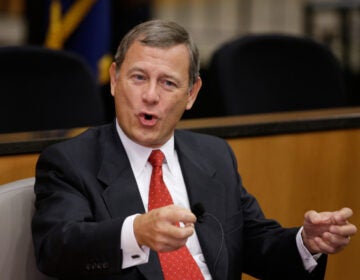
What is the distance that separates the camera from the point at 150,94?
2.14 meters

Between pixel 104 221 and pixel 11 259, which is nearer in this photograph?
pixel 104 221

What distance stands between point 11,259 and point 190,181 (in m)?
0.55

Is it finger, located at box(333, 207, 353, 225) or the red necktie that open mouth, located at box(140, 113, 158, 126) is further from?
finger, located at box(333, 207, 353, 225)

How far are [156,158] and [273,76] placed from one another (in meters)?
1.61

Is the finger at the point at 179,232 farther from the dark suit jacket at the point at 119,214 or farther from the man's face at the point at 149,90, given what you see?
the man's face at the point at 149,90

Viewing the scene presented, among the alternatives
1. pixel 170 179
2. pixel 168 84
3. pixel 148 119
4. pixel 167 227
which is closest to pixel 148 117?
pixel 148 119

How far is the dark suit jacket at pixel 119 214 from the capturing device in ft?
6.34

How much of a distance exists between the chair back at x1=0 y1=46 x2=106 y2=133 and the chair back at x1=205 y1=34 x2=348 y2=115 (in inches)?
24.4

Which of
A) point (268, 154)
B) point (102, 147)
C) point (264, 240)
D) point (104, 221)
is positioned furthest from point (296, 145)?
point (104, 221)

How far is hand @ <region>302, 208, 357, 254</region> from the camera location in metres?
2.05

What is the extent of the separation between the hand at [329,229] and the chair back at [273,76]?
4.86 feet

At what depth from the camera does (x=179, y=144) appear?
94.3 inches

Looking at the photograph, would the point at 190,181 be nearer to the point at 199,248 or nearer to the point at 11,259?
the point at 199,248

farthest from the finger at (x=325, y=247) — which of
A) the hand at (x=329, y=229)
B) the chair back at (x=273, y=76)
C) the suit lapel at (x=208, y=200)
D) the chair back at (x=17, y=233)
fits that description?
the chair back at (x=273, y=76)
